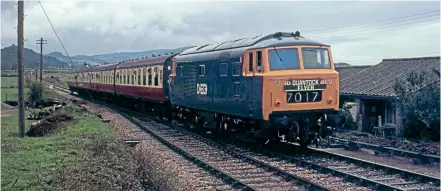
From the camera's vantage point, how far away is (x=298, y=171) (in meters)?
11.8

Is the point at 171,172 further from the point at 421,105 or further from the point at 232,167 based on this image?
the point at 421,105

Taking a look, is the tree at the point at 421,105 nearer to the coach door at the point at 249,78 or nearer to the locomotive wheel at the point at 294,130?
the locomotive wheel at the point at 294,130

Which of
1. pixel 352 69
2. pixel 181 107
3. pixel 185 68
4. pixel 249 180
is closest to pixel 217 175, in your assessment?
pixel 249 180

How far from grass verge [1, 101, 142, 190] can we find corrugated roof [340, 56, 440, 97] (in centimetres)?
1316

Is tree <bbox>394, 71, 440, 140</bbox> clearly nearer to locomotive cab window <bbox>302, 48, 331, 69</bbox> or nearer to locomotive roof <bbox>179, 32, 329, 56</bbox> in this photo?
locomotive cab window <bbox>302, 48, 331, 69</bbox>

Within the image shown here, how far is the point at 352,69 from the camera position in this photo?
104 feet

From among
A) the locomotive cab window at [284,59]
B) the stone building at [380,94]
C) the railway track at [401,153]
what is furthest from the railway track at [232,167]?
the stone building at [380,94]

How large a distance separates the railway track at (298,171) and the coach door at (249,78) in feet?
4.27

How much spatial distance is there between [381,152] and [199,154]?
5.42 meters

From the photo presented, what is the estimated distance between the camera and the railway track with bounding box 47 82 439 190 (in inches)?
405

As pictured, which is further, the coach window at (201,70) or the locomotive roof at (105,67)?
the locomotive roof at (105,67)

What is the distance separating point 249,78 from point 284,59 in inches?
40.3

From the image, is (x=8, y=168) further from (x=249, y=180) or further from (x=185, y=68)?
(x=185, y=68)

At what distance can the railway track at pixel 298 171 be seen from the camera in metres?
10.3
